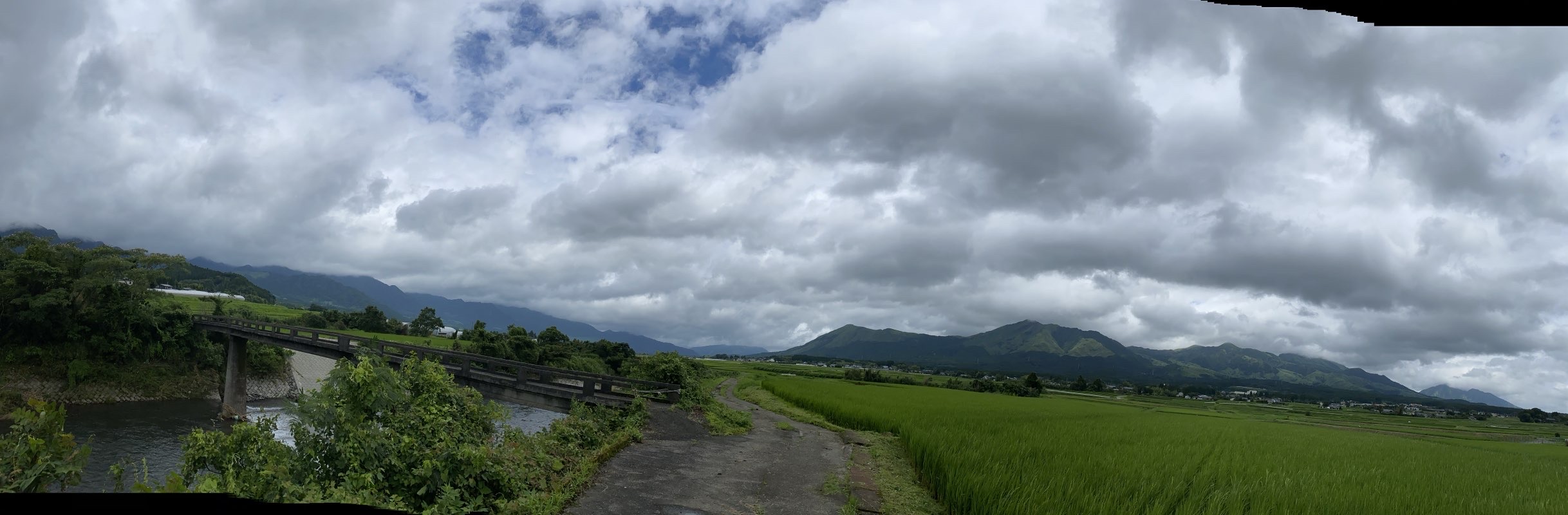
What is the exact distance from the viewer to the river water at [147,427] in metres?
25.3

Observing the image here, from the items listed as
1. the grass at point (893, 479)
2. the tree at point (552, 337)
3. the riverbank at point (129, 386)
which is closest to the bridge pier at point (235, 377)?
the riverbank at point (129, 386)

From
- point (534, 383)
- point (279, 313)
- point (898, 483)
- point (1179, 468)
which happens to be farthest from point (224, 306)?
point (1179, 468)

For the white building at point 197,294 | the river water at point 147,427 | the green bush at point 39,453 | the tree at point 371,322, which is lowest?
the river water at point 147,427

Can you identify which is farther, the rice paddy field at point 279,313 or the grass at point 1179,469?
the rice paddy field at point 279,313

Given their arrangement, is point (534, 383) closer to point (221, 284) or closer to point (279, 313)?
point (279, 313)

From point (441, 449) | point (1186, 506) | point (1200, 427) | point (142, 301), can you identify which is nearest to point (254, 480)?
point (441, 449)

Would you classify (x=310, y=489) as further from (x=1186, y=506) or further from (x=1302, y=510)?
(x=1302, y=510)

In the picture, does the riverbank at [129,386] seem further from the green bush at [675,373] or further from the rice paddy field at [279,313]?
the green bush at [675,373]

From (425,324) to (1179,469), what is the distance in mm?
86809

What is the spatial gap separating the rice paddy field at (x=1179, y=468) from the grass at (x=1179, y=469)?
5cm

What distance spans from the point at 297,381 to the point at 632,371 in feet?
154

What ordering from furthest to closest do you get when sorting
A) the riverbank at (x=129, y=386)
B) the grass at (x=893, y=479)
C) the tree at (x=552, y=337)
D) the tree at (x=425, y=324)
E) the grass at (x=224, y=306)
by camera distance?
the tree at (x=425, y=324)
the tree at (x=552, y=337)
the grass at (x=224, y=306)
the riverbank at (x=129, y=386)
the grass at (x=893, y=479)

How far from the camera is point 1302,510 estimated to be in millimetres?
11469

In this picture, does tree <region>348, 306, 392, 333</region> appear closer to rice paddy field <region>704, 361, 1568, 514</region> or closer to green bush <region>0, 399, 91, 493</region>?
rice paddy field <region>704, 361, 1568, 514</region>
